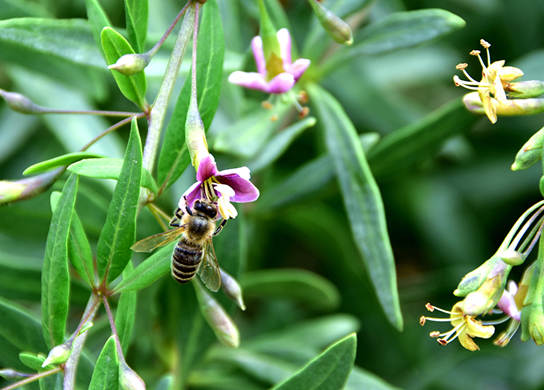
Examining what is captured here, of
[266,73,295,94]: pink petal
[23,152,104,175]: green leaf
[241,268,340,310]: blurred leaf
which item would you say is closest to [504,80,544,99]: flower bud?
[266,73,295,94]: pink petal

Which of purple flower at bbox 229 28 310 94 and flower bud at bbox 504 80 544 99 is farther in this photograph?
purple flower at bbox 229 28 310 94

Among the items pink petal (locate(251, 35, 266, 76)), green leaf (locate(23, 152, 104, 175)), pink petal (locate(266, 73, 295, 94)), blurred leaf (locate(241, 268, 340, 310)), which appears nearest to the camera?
green leaf (locate(23, 152, 104, 175))

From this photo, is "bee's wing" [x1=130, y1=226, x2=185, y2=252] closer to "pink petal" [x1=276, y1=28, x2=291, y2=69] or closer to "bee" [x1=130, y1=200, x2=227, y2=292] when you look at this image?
"bee" [x1=130, y1=200, x2=227, y2=292]

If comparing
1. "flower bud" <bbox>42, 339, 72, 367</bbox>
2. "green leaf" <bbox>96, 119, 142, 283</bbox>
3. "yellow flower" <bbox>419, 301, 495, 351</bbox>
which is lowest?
"yellow flower" <bbox>419, 301, 495, 351</bbox>

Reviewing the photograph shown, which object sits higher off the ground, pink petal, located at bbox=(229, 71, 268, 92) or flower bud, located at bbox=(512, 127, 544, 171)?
pink petal, located at bbox=(229, 71, 268, 92)

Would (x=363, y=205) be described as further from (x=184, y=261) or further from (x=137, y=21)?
(x=137, y=21)

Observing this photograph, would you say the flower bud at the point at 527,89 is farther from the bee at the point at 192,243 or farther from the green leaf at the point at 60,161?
the green leaf at the point at 60,161

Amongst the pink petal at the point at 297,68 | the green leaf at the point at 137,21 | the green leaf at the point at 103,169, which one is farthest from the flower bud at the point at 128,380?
the pink petal at the point at 297,68
